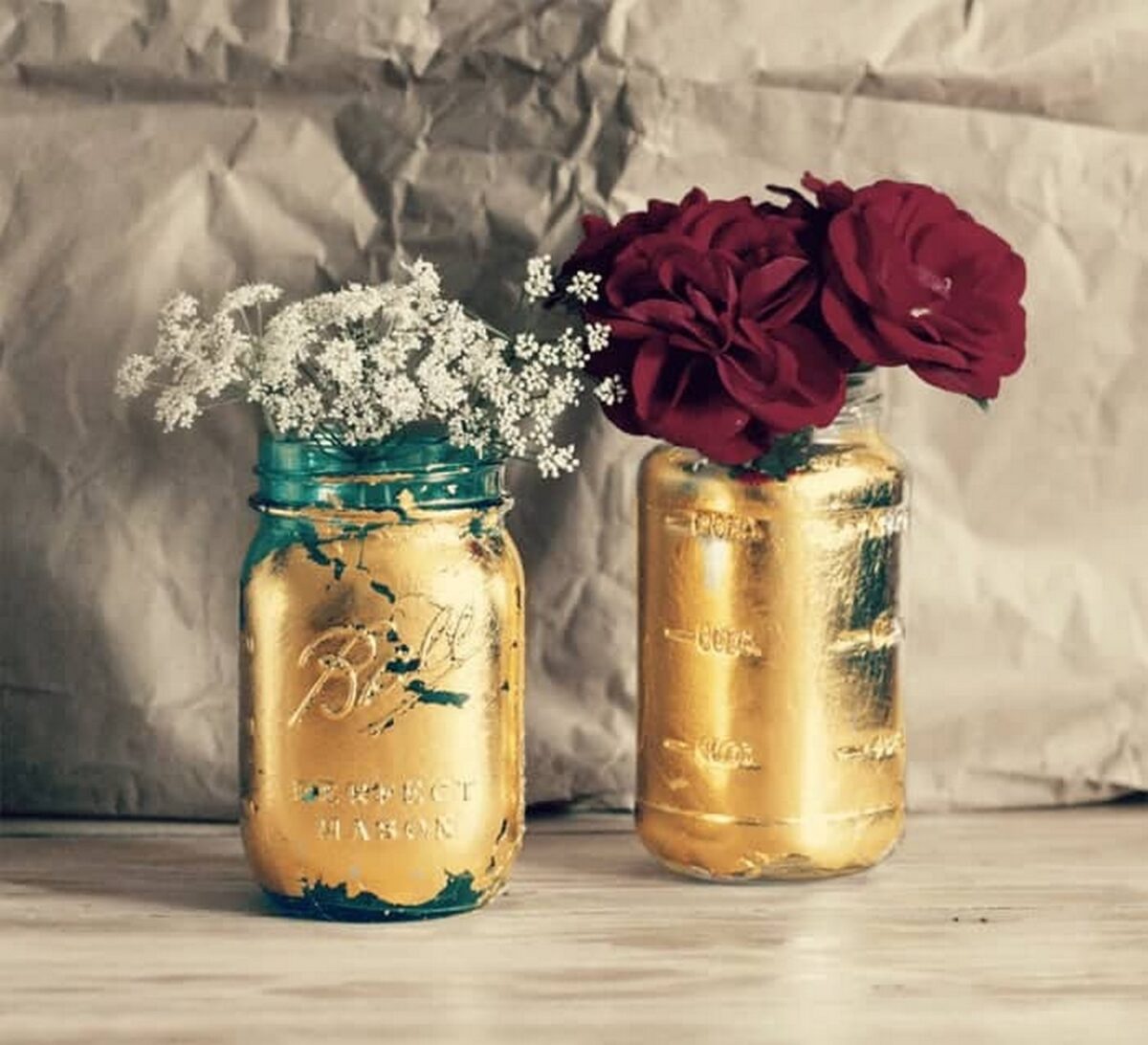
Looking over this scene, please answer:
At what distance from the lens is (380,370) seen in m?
0.98

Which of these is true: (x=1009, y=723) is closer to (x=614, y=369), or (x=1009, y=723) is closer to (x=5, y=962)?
(x=614, y=369)

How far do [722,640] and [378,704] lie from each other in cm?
18

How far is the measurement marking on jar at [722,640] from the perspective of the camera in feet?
3.46

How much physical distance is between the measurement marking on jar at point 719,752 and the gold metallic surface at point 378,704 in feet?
0.36

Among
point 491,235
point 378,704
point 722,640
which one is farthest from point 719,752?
point 491,235

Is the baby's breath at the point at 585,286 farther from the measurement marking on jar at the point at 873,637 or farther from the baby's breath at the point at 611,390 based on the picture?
the measurement marking on jar at the point at 873,637

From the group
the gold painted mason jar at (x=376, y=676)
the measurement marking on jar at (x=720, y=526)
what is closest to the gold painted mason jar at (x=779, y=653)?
the measurement marking on jar at (x=720, y=526)

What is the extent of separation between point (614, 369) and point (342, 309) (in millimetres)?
132

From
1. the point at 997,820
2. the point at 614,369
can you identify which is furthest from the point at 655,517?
the point at 997,820

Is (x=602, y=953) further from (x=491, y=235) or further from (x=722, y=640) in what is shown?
(x=491, y=235)

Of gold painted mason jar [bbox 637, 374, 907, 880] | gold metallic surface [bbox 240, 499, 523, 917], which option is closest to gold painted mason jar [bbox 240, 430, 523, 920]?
gold metallic surface [bbox 240, 499, 523, 917]

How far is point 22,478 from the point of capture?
1.17 metres

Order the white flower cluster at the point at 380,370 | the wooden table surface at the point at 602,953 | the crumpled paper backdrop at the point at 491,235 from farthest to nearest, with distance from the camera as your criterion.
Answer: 1. the crumpled paper backdrop at the point at 491,235
2. the white flower cluster at the point at 380,370
3. the wooden table surface at the point at 602,953

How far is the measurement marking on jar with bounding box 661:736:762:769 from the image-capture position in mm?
1054
